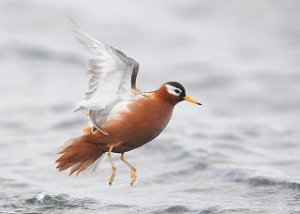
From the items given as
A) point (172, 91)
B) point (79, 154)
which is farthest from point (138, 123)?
point (79, 154)

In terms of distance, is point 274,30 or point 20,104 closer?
point 20,104

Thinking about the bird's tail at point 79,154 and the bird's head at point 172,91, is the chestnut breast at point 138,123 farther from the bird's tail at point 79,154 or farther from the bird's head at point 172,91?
the bird's tail at point 79,154

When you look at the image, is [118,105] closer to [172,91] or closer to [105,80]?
[105,80]

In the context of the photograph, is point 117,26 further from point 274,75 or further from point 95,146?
point 95,146

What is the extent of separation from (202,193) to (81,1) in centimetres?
1353

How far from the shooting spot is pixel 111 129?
10.1 metres

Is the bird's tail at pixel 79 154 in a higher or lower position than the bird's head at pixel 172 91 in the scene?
lower

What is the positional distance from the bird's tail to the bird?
0.01 metres

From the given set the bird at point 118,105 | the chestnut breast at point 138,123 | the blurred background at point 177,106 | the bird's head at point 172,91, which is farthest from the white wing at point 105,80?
the blurred background at point 177,106

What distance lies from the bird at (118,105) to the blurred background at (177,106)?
1.78 m

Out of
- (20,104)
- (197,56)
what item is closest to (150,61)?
(197,56)

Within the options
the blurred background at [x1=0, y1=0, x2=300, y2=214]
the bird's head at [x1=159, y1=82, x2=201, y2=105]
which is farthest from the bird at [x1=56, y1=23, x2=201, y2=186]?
the blurred background at [x1=0, y1=0, x2=300, y2=214]

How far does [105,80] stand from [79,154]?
1.21 metres

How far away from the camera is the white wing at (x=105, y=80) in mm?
9609
